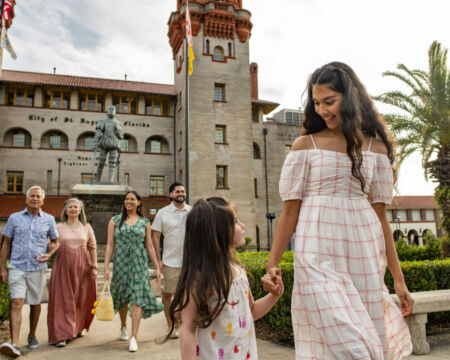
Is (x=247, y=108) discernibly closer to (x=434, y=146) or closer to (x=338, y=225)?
(x=434, y=146)

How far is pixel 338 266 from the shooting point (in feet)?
7.12

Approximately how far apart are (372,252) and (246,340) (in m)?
0.91

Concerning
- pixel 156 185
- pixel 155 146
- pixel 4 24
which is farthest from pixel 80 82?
pixel 4 24

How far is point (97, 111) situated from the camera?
32219 millimetres

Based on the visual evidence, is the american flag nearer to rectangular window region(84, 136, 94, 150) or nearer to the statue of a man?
the statue of a man

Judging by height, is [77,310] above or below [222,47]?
below

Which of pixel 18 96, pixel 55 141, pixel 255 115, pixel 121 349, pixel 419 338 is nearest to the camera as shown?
pixel 419 338

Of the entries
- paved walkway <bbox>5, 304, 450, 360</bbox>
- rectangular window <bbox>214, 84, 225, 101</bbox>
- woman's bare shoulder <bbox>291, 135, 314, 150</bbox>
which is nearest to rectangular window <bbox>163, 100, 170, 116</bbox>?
rectangular window <bbox>214, 84, 225, 101</bbox>

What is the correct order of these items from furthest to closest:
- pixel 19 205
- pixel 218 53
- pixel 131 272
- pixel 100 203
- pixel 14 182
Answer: pixel 218 53 < pixel 14 182 < pixel 19 205 < pixel 100 203 < pixel 131 272

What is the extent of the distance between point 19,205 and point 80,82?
11.5 meters

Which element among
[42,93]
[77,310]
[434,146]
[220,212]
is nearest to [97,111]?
[42,93]

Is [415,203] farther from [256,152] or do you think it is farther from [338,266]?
[338,266]

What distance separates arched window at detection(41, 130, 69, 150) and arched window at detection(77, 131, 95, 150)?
1000 millimetres

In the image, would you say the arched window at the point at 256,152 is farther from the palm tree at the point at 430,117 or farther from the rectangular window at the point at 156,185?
the palm tree at the point at 430,117
